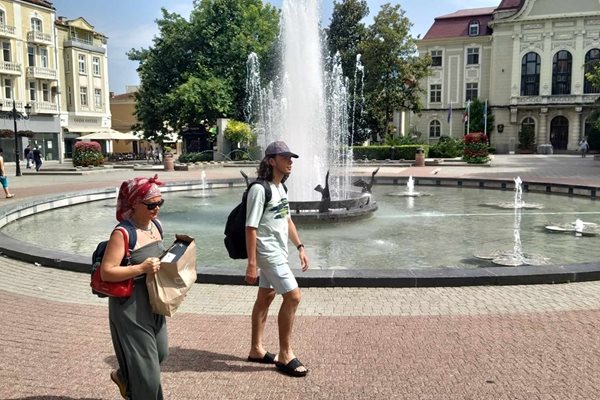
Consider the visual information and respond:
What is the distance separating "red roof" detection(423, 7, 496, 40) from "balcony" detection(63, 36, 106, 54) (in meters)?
36.8

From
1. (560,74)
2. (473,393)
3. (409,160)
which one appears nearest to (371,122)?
(409,160)

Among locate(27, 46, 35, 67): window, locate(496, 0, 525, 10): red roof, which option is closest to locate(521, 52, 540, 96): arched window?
locate(496, 0, 525, 10): red roof

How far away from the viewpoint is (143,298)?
3289 mm

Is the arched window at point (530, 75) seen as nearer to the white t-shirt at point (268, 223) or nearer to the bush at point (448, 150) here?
the bush at point (448, 150)

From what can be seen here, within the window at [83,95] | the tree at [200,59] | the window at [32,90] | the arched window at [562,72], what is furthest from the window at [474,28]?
the window at [32,90]

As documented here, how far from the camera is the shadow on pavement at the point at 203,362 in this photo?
179 inches

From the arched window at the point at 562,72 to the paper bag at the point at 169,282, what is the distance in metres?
60.2

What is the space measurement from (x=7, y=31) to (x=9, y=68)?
3.30 metres

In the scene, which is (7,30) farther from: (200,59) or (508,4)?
(508,4)

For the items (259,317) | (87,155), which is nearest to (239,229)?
(259,317)

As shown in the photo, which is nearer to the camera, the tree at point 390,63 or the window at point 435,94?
the tree at point 390,63

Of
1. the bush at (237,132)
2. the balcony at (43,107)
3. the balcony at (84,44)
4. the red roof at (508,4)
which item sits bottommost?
the bush at (237,132)

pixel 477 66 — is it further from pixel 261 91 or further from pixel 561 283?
pixel 561 283

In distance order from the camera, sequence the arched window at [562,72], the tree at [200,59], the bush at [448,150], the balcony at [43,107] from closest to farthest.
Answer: the bush at [448,150] → the tree at [200,59] → the balcony at [43,107] → the arched window at [562,72]
